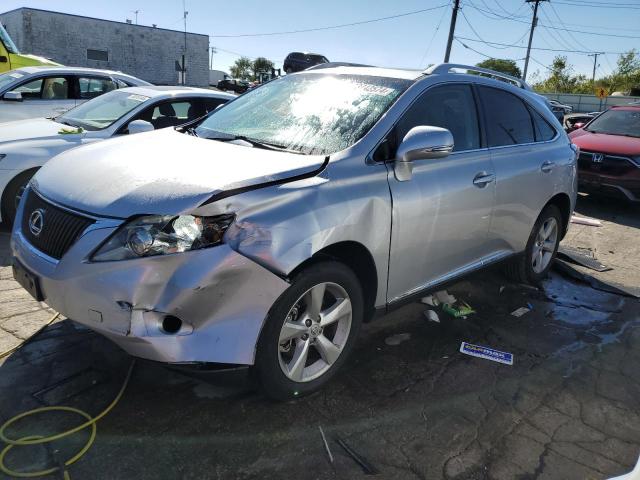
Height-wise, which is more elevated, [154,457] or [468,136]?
[468,136]

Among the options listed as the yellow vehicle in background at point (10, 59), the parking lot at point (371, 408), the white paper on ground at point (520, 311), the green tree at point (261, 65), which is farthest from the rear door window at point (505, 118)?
the green tree at point (261, 65)

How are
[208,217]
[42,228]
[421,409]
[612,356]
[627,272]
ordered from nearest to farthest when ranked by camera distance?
1. [208,217]
2. [42,228]
3. [421,409]
4. [612,356]
5. [627,272]

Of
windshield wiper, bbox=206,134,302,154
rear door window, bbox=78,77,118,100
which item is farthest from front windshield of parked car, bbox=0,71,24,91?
windshield wiper, bbox=206,134,302,154

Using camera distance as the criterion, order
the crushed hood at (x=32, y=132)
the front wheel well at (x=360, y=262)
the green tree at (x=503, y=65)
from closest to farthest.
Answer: the front wheel well at (x=360, y=262) < the crushed hood at (x=32, y=132) < the green tree at (x=503, y=65)

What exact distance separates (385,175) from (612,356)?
2.16 m

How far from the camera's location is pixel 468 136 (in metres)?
3.75

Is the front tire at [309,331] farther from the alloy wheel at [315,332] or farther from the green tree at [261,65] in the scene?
the green tree at [261,65]

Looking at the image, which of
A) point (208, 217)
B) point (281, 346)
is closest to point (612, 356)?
point (281, 346)

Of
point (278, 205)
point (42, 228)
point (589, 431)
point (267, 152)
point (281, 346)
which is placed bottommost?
point (589, 431)

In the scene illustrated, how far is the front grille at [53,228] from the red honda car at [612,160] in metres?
7.97

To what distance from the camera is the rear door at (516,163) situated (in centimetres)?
398

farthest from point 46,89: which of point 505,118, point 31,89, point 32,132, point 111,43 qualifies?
point 111,43

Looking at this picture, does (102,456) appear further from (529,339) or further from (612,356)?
(612,356)

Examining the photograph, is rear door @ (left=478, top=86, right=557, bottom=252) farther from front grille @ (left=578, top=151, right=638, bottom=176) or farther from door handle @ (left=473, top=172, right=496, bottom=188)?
front grille @ (left=578, top=151, right=638, bottom=176)
